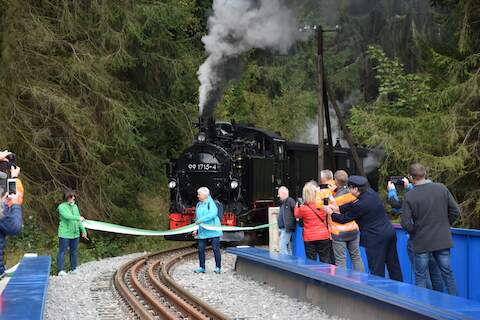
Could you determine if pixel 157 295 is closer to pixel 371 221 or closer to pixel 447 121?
pixel 371 221

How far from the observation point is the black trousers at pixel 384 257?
9117mm

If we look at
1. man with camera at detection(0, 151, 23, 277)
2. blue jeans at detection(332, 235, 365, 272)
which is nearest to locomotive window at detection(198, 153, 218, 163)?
blue jeans at detection(332, 235, 365, 272)

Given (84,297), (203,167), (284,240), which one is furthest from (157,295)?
(203,167)

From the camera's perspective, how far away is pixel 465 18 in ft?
66.7

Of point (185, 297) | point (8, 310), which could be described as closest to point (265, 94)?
point (185, 297)

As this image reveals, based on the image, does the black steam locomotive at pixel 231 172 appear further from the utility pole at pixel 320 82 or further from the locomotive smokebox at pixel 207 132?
the utility pole at pixel 320 82

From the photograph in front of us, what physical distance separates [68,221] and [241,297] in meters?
4.48

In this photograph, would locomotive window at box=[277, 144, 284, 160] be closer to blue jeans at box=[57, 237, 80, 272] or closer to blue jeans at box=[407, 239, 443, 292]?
blue jeans at box=[57, 237, 80, 272]

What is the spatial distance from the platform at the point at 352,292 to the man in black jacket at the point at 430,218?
453mm

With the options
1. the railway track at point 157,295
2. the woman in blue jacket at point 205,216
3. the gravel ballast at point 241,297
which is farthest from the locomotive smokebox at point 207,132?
the woman in blue jacket at point 205,216

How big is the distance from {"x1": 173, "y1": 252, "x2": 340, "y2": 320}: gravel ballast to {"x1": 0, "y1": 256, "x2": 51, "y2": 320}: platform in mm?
2402

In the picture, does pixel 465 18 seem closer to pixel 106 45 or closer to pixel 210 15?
pixel 210 15

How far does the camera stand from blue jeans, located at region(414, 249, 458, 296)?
27.8 feet

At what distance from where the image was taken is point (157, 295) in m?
12.3
